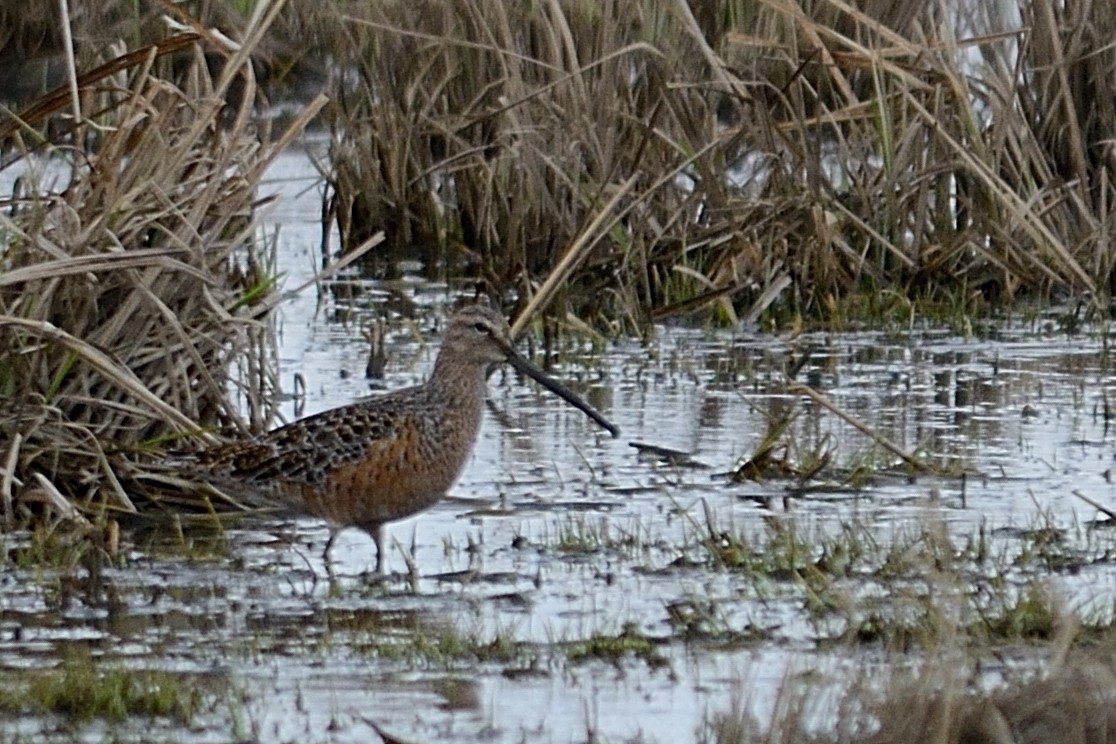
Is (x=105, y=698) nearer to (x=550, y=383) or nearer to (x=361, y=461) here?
(x=361, y=461)

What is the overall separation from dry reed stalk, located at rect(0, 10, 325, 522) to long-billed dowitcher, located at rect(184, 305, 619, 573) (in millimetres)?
285

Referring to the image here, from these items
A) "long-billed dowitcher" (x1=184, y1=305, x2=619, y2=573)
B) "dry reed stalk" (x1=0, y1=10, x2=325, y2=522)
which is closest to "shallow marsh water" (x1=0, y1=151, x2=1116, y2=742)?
"long-billed dowitcher" (x1=184, y1=305, x2=619, y2=573)

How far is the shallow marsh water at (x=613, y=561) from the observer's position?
5047mm

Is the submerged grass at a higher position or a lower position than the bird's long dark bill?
lower

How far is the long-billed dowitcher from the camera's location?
21.9ft

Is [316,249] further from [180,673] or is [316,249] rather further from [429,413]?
[180,673]

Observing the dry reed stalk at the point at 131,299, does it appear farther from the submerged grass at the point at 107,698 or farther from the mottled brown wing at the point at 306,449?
the submerged grass at the point at 107,698

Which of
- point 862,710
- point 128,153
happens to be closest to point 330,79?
point 128,153

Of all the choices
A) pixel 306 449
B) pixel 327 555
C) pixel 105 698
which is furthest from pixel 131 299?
pixel 105 698

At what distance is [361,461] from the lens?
22.0 feet

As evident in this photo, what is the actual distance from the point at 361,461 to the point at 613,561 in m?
0.81

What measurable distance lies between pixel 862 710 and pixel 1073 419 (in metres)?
4.21

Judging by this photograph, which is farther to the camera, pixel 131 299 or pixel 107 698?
pixel 131 299

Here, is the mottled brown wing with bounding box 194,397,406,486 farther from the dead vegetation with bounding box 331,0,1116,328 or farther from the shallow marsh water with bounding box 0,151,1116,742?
the dead vegetation with bounding box 331,0,1116,328
